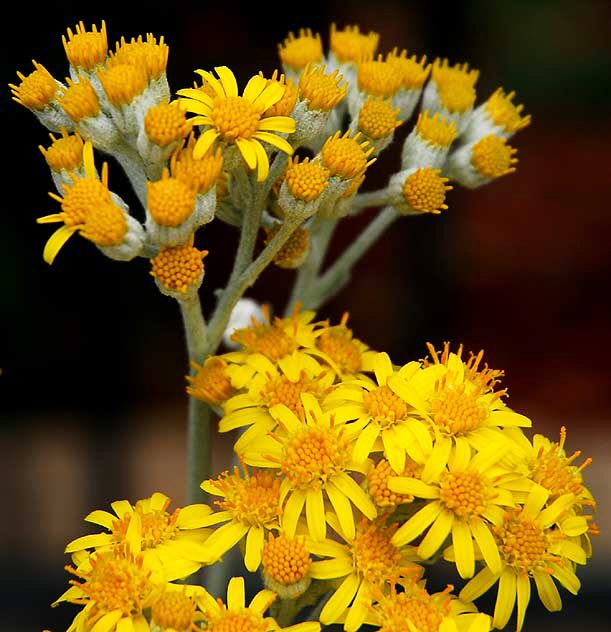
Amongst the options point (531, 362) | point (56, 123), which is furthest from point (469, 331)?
point (56, 123)

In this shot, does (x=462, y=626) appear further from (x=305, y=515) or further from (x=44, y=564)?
(x=44, y=564)

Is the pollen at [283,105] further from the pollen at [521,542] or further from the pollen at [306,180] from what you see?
the pollen at [521,542]

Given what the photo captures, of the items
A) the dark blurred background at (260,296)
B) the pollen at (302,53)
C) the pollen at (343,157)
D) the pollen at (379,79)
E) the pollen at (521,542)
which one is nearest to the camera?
the pollen at (521,542)

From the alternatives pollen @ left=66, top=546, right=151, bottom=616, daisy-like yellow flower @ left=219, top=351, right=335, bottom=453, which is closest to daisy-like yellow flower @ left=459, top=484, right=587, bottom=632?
daisy-like yellow flower @ left=219, top=351, right=335, bottom=453

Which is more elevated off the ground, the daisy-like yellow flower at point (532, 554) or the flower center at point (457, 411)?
the flower center at point (457, 411)

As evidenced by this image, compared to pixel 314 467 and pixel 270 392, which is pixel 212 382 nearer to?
pixel 270 392

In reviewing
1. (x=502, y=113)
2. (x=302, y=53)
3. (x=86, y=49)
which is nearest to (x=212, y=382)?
(x=86, y=49)

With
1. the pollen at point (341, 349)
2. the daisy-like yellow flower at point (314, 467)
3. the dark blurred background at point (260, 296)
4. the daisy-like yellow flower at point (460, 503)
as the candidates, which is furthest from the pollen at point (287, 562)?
the dark blurred background at point (260, 296)
